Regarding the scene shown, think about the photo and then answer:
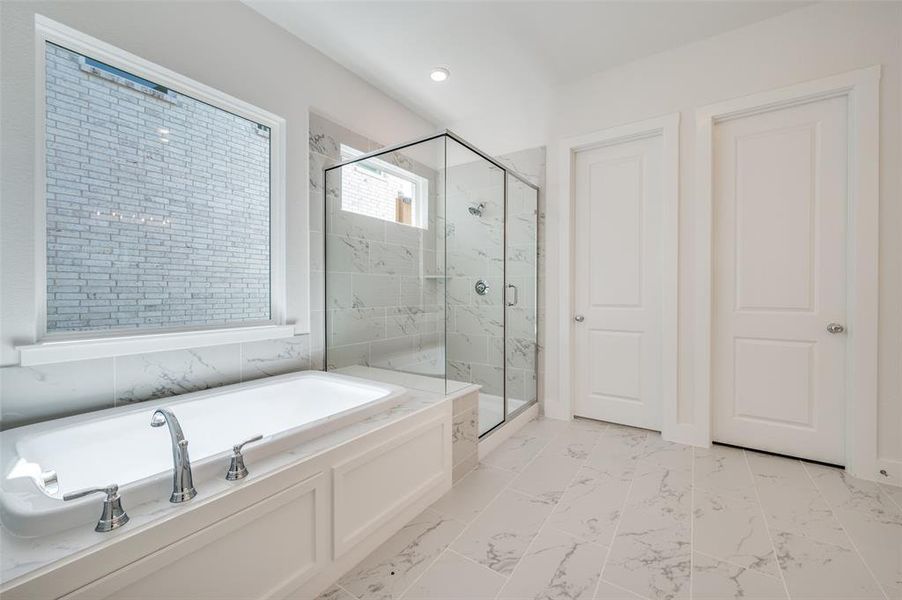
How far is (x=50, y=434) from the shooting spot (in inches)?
51.7

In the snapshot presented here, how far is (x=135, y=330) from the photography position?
176 cm

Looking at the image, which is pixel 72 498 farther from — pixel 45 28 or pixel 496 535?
pixel 45 28

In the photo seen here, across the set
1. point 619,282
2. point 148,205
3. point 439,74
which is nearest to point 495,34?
point 439,74

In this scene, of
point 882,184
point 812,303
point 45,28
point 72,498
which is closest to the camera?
point 72,498

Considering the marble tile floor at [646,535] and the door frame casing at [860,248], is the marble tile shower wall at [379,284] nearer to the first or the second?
the marble tile floor at [646,535]

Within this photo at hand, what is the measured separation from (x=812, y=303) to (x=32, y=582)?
134 inches

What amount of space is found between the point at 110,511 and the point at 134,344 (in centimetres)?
107

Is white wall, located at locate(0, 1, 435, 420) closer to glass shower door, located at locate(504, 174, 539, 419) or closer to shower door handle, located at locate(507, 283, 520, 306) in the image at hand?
glass shower door, located at locate(504, 174, 539, 419)

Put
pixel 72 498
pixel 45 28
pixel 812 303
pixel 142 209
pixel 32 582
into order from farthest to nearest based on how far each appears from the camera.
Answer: pixel 812 303
pixel 142 209
pixel 45 28
pixel 72 498
pixel 32 582

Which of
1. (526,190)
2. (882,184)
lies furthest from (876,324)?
(526,190)

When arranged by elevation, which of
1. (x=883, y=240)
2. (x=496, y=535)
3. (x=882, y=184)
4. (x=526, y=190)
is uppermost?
(x=526, y=190)

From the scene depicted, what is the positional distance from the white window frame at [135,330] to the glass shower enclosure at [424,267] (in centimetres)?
34

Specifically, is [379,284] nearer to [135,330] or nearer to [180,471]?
[135,330]

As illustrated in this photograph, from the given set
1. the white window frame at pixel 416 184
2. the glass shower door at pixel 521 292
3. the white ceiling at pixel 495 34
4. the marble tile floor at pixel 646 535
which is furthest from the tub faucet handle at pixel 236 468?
the white ceiling at pixel 495 34
